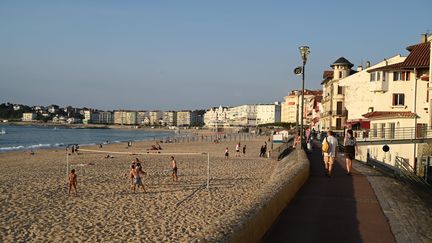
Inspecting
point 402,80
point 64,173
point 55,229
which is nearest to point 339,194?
point 55,229

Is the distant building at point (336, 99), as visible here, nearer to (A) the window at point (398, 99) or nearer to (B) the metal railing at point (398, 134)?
(A) the window at point (398, 99)

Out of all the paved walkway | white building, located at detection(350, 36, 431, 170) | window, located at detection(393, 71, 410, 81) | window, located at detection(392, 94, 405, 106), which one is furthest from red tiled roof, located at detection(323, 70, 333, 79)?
the paved walkway

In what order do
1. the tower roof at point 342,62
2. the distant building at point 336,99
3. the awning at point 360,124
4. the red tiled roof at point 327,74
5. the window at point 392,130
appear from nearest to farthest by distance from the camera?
1. the window at point 392,130
2. the awning at point 360,124
3. the distant building at point 336,99
4. the tower roof at point 342,62
5. the red tiled roof at point 327,74

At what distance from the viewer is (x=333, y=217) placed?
8.12m

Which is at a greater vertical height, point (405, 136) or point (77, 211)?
point (405, 136)

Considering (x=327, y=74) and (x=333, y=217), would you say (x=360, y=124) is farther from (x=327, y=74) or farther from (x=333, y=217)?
(x=333, y=217)

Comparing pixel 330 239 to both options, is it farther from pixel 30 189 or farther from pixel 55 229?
pixel 30 189

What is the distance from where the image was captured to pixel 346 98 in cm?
5188

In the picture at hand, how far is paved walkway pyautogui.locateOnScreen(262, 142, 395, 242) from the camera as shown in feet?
22.8

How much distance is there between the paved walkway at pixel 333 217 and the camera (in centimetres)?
695

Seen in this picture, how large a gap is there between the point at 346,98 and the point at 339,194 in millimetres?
43735

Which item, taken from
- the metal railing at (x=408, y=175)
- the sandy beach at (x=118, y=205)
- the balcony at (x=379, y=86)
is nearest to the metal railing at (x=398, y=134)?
the metal railing at (x=408, y=175)

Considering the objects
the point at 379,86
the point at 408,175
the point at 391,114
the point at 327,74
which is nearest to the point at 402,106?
the point at 391,114

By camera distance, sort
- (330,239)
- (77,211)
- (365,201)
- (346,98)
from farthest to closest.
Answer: (346,98), (77,211), (365,201), (330,239)
